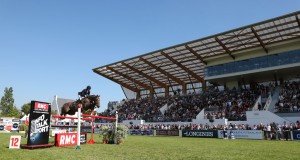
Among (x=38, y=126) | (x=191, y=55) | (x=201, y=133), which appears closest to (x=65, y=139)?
(x=38, y=126)

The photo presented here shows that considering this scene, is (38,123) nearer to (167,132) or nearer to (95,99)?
(95,99)

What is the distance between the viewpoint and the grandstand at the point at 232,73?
30875mm

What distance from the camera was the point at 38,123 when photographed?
1219cm

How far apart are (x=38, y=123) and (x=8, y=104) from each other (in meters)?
68.0

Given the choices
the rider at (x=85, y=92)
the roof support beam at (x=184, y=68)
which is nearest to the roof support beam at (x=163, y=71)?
the roof support beam at (x=184, y=68)

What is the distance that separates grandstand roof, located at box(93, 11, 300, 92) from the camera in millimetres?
30719

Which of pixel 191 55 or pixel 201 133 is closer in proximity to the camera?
pixel 201 133

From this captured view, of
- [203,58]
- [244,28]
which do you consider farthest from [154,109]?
[244,28]

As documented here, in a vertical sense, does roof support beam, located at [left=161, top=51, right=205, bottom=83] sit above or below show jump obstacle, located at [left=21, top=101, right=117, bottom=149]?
above

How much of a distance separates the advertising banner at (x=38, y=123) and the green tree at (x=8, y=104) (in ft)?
212

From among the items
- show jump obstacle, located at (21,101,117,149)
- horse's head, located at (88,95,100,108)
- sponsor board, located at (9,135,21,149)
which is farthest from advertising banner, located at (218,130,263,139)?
sponsor board, located at (9,135,21,149)

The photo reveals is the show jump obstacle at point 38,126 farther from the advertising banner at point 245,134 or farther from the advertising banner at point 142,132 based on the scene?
the advertising banner at point 142,132

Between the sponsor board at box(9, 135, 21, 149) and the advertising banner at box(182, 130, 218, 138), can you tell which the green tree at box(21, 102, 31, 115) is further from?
the sponsor board at box(9, 135, 21, 149)

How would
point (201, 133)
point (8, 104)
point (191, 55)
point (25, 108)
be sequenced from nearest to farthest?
point (201, 133) < point (191, 55) < point (8, 104) < point (25, 108)
